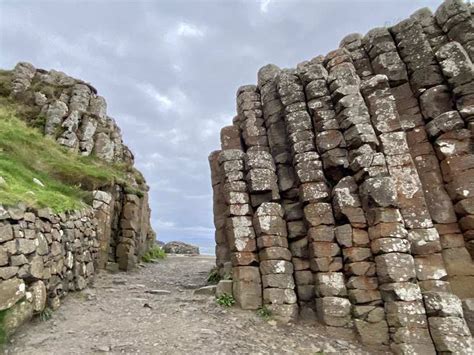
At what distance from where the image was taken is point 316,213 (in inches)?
534

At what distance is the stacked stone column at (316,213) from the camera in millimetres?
11750

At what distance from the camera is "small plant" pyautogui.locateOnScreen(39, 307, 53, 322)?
32.4 ft

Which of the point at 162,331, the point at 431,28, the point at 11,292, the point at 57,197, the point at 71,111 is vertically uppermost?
the point at 71,111

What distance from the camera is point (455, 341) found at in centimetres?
984

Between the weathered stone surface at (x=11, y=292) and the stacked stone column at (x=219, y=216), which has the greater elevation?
the stacked stone column at (x=219, y=216)

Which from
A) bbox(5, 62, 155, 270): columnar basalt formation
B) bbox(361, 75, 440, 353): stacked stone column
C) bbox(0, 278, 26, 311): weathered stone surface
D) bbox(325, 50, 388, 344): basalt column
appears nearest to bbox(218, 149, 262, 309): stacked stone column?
bbox(325, 50, 388, 344): basalt column

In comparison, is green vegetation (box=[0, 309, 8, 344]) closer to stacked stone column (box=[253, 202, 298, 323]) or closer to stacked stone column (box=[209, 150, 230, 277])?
stacked stone column (box=[253, 202, 298, 323])

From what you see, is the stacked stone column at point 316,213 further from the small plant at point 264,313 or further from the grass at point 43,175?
the grass at point 43,175

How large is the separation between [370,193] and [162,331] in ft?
31.8

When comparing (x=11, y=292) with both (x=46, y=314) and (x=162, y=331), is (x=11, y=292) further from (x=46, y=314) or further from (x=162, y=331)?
(x=162, y=331)

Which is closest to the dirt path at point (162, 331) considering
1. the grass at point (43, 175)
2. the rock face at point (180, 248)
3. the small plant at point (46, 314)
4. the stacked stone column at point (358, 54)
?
the small plant at point (46, 314)

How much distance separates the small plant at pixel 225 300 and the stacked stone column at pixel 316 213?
11.1ft

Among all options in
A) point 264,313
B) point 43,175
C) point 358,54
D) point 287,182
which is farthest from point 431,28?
point 43,175

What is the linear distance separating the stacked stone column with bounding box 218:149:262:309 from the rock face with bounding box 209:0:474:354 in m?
0.05
